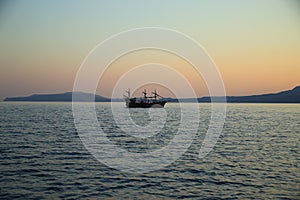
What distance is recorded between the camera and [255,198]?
17.9 meters

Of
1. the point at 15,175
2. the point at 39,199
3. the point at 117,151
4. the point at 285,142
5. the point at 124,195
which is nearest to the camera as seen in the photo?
the point at 39,199

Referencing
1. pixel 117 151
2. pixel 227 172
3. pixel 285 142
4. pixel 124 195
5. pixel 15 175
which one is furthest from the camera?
pixel 285 142

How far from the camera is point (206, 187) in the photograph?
20.0 meters

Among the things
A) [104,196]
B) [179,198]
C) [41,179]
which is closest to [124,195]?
[104,196]

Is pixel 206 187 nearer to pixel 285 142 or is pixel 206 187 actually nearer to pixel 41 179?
pixel 41 179

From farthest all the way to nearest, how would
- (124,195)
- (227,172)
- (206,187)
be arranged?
(227,172), (206,187), (124,195)

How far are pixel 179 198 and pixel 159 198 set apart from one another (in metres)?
1.39

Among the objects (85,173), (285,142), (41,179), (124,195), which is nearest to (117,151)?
(85,173)

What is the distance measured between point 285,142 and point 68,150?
33252 mm

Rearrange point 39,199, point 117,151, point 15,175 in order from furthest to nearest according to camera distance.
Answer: point 117,151, point 15,175, point 39,199

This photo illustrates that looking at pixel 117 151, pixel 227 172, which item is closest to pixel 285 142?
pixel 227 172

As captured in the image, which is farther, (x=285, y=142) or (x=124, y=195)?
(x=285, y=142)

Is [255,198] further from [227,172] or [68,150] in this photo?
[68,150]

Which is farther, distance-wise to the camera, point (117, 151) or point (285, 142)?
point (285, 142)
